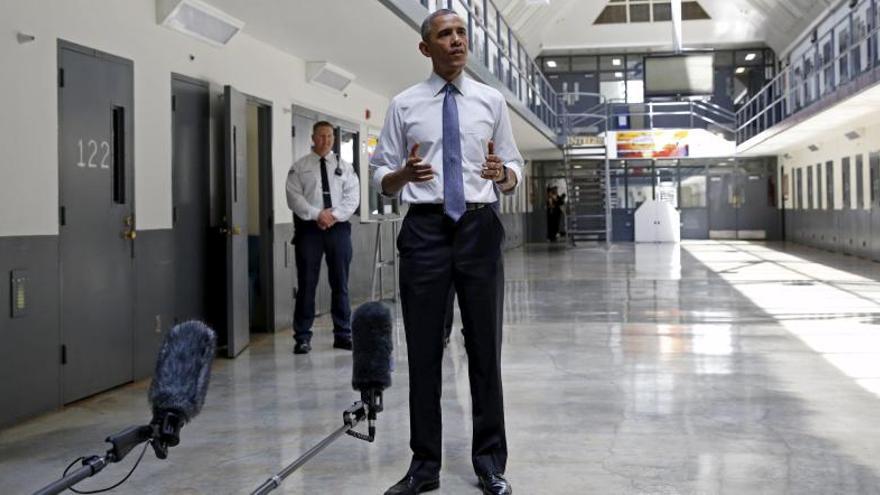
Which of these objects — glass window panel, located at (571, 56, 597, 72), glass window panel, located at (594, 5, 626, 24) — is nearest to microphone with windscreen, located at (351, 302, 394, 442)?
glass window panel, located at (594, 5, 626, 24)

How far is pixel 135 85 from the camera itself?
5.89 m

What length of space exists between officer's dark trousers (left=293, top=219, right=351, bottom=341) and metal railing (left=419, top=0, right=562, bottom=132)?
99.3 inches

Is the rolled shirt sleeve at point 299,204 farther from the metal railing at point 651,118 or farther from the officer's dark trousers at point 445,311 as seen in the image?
the metal railing at point 651,118

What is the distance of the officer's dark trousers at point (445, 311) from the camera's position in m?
3.30

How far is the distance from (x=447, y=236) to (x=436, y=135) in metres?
0.35

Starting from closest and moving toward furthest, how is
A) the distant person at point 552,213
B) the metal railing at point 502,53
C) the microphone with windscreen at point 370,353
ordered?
1. the microphone with windscreen at point 370,353
2. the metal railing at point 502,53
3. the distant person at point 552,213

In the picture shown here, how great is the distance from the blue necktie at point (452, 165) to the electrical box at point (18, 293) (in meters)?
2.47

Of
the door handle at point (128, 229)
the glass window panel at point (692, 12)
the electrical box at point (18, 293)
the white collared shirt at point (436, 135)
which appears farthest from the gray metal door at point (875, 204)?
the electrical box at point (18, 293)

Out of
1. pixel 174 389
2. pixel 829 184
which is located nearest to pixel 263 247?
pixel 174 389

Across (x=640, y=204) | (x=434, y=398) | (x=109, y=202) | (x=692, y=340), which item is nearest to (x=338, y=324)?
(x=109, y=202)

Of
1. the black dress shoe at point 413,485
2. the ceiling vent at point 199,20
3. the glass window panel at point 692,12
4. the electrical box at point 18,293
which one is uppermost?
the glass window panel at point 692,12

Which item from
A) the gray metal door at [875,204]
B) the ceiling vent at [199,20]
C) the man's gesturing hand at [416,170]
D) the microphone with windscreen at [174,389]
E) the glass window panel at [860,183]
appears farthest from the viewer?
the glass window panel at [860,183]

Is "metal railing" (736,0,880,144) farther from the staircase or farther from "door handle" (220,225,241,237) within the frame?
"door handle" (220,225,241,237)

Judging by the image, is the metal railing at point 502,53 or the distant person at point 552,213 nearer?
the metal railing at point 502,53
